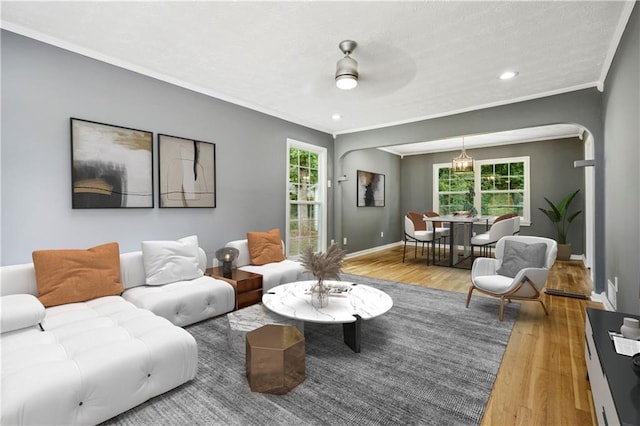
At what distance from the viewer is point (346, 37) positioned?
102 inches

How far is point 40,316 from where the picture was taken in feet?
6.43

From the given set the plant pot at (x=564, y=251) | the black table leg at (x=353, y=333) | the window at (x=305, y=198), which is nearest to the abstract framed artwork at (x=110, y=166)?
the window at (x=305, y=198)

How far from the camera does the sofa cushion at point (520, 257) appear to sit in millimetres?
3299

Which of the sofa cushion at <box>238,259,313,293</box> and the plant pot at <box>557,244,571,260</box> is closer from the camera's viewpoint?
the sofa cushion at <box>238,259,313,293</box>

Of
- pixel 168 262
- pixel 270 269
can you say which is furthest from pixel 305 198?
pixel 168 262

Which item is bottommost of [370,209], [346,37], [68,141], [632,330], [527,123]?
[632,330]

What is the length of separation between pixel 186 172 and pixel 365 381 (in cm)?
300

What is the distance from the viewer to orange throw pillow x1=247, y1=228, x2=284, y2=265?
3.95m

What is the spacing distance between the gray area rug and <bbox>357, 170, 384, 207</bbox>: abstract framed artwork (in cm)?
430

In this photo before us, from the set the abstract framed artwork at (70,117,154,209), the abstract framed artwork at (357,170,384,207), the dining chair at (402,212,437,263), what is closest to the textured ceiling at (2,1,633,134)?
the abstract framed artwork at (70,117,154,209)

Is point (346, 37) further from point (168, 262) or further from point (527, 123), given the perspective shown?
point (527, 123)

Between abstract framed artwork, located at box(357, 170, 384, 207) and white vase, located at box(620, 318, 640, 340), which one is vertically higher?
abstract framed artwork, located at box(357, 170, 384, 207)

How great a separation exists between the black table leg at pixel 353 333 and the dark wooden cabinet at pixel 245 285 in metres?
1.26

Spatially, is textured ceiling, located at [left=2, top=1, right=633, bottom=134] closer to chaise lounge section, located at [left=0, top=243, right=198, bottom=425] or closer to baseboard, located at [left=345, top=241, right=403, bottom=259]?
chaise lounge section, located at [left=0, top=243, right=198, bottom=425]
